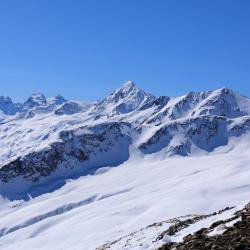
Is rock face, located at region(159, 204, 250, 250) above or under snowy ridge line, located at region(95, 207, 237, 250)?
above

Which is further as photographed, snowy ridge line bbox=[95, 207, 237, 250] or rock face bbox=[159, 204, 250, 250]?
snowy ridge line bbox=[95, 207, 237, 250]

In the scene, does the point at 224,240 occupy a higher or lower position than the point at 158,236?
higher

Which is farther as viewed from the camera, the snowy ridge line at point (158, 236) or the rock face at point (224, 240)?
the snowy ridge line at point (158, 236)

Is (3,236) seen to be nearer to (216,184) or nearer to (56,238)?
(56,238)

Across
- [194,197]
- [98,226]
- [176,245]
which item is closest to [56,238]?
[98,226]

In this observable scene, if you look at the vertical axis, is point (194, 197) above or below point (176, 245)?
below

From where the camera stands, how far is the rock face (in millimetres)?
18266

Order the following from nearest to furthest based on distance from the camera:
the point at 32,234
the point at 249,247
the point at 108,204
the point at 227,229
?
the point at 249,247 < the point at 227,229 < the point at 32,234 < the point at 108,204

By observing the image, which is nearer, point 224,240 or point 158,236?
point 224,240

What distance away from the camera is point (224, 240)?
19.2 m

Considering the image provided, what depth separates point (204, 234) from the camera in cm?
2164

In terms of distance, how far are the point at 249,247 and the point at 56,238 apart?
387 feet

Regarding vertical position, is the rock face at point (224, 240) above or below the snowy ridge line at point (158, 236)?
above

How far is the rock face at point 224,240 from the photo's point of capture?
59.9ft
